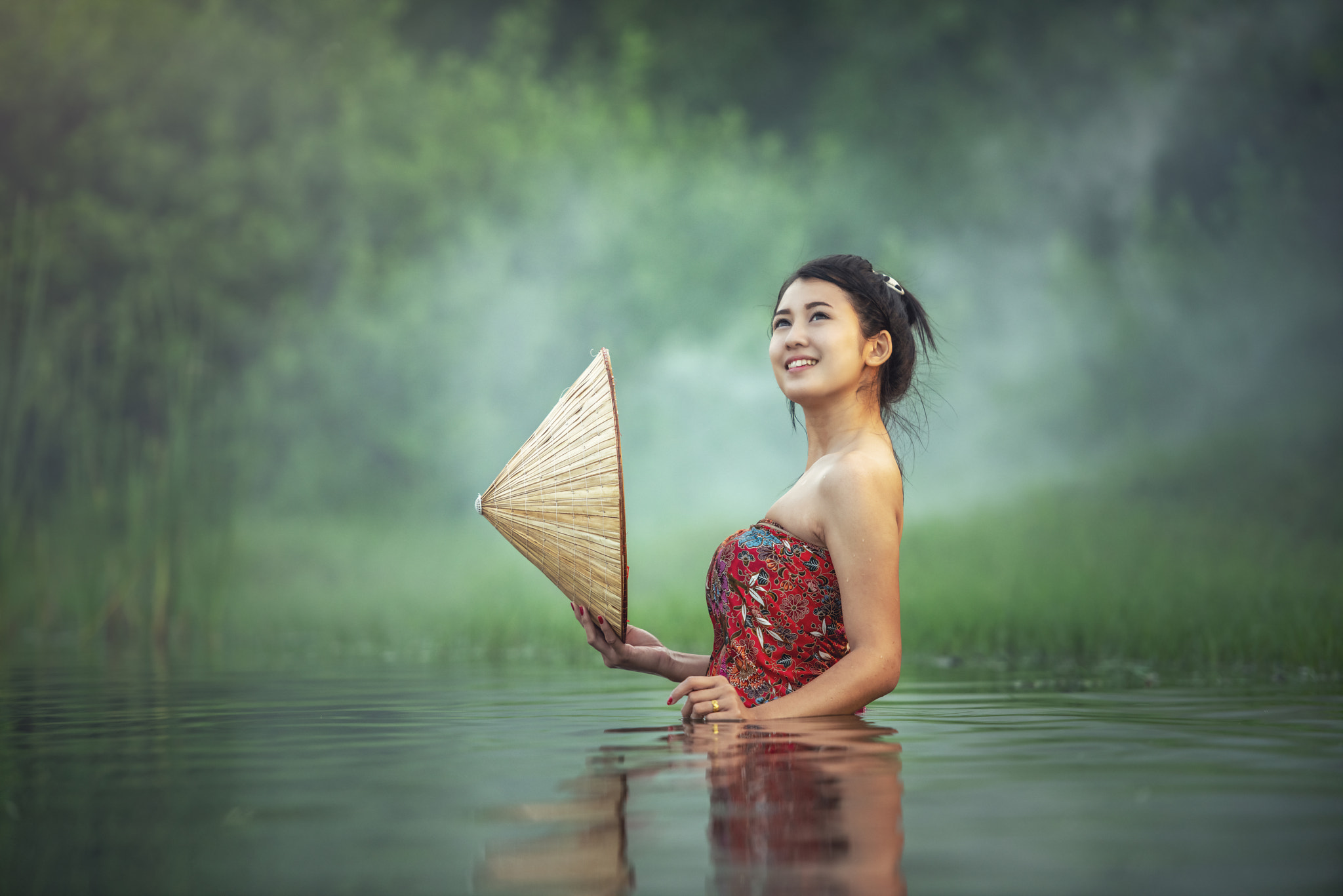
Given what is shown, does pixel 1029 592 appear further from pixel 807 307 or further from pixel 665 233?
pixel 665 233

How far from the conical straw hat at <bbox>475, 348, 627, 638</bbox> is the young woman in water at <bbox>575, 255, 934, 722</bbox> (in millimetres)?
154

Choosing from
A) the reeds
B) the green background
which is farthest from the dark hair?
the green background

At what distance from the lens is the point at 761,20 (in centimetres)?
1995

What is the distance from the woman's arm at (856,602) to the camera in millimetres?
2564

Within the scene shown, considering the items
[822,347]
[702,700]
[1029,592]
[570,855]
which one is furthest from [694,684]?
[1029,592]

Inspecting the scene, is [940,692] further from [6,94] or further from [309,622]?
[6,94]

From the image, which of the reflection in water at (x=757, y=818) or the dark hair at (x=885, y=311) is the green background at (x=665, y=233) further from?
the reflection in water at (x=757, y=818)

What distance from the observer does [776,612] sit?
8.93 ft

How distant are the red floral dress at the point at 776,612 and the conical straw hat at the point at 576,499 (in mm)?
261

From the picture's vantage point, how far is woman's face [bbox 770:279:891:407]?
112 inches

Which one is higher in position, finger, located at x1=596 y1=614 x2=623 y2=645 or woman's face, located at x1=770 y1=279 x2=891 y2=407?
woman's face, located at x1=770 y1=279 x2=891 y2=407

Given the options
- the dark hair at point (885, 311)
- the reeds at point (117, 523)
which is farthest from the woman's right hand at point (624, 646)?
the reeds at point (117, 523)

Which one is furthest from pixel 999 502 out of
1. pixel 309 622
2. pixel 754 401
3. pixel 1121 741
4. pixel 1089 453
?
pixel 1121 741

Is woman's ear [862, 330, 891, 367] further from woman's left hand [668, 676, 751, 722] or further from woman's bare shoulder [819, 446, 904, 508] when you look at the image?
woman's left hand [668, 676, 751, 722]
